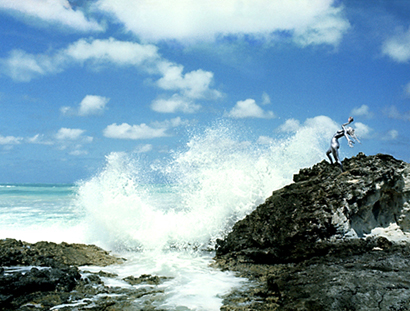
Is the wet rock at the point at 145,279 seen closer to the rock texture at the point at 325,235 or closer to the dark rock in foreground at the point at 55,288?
the dark rock in foreground at the point at 55,288

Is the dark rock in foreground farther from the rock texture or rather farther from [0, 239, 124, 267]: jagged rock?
the rock texture

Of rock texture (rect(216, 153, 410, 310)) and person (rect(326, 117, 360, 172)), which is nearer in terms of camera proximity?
rock texture (rect(216, 153, 410, 310))

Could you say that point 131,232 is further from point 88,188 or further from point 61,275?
point 61,275

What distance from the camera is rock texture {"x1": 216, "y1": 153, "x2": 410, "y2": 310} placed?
4742mm

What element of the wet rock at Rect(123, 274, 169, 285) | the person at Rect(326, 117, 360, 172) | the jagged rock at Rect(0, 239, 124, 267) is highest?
the person at Rect(326, 117, 360, 172)

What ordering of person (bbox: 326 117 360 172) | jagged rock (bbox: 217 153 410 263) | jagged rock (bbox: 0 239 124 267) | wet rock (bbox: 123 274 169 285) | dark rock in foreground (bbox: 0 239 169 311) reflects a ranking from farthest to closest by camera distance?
person (bbox: 326 117 360 172) < jagged rock (bbox: 217 153 410 263) < jagged rock (bbox: 0 239 124 267) < wet rock (bbox: 123 274 169 285) < dark rock in foreground (bbox: 0 239 169 311)

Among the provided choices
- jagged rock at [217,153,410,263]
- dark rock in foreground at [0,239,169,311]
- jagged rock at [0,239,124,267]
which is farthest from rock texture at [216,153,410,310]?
jagged rock at [0,239,124,267]

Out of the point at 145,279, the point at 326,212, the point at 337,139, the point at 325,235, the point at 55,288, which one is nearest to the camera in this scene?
the point at 55,288

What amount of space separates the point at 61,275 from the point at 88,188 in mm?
6376

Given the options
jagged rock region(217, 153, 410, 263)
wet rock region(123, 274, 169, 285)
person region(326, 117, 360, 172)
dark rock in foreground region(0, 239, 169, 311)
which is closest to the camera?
dark rock in foreground region(0, 239, 169, 311)

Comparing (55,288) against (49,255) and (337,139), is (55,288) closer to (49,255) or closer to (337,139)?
(49,255)

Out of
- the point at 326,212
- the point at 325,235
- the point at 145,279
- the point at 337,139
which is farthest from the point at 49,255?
the point at 337,139

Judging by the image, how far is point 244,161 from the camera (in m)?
10.9

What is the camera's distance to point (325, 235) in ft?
21.8
